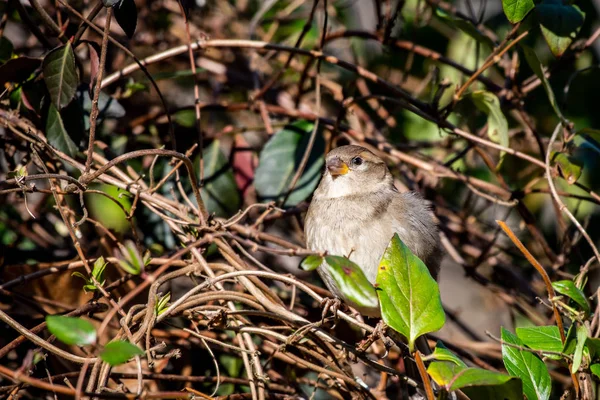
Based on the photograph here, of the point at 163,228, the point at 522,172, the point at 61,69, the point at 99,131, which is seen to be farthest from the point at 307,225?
the point at 522,172

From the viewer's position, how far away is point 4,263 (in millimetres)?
2592

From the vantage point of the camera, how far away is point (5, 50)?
2500 mm

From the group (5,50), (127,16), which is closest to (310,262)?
(127,16)

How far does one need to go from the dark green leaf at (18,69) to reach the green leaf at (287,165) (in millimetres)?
984

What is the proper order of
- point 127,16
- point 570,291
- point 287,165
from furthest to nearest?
point 287,165, point 127,16, point 570,291

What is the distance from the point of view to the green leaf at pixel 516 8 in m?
2.20

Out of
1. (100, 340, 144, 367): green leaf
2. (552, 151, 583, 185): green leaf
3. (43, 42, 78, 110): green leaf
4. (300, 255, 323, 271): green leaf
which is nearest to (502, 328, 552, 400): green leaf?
(300, 255, 323, 271): green leaf

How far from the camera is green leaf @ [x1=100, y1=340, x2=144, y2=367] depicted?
135cm

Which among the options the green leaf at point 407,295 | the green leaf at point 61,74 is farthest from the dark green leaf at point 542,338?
the green leaf at point 61,74

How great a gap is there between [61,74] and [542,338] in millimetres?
1764

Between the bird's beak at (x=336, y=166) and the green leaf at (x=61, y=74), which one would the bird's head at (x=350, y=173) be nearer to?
the bird's beak at (x=336, y=166)

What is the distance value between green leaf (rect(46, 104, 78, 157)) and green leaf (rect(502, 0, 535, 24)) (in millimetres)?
1566

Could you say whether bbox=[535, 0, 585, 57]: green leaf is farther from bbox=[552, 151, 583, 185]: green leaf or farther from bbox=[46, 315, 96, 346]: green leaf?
bbox=[46, 315, 96, 346]: green leaf

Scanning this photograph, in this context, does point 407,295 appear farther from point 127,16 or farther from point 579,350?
point 127,16
